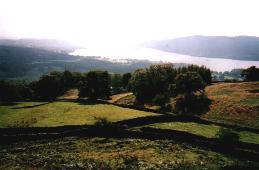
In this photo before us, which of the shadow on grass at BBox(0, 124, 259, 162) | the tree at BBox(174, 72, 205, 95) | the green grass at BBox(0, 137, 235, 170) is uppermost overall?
the tree at BBox(174, 72, 205, 95)

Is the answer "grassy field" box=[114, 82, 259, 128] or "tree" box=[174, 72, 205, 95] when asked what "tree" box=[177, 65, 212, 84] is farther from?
"tree" box=[174, 72, 205, 95]

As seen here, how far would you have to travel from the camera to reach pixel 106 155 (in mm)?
47625

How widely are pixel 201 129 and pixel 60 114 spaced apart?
100ft

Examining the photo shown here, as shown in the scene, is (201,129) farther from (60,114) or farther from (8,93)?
(8,93)

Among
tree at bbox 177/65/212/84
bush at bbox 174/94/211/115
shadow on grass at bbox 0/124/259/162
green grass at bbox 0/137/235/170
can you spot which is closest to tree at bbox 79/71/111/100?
bush at bbox 174/94/211/115

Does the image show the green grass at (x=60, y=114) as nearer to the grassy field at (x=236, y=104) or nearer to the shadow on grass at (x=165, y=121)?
the shadow on grass at (x=165, y=121)

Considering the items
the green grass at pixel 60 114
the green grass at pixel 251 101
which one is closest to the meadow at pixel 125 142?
the green grass at pixel 60 114

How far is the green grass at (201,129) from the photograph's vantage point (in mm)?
57122

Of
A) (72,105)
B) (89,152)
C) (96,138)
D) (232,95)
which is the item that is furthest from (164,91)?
(89,152)

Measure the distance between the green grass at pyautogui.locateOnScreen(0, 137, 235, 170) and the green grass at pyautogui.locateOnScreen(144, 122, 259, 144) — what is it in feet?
21.6

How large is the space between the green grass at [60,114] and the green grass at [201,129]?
7600mm

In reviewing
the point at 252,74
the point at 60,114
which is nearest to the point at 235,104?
the point at 60,114

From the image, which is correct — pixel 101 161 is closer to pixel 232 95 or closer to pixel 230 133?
pixel 230 133

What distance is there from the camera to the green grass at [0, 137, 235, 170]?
43.8 metres
